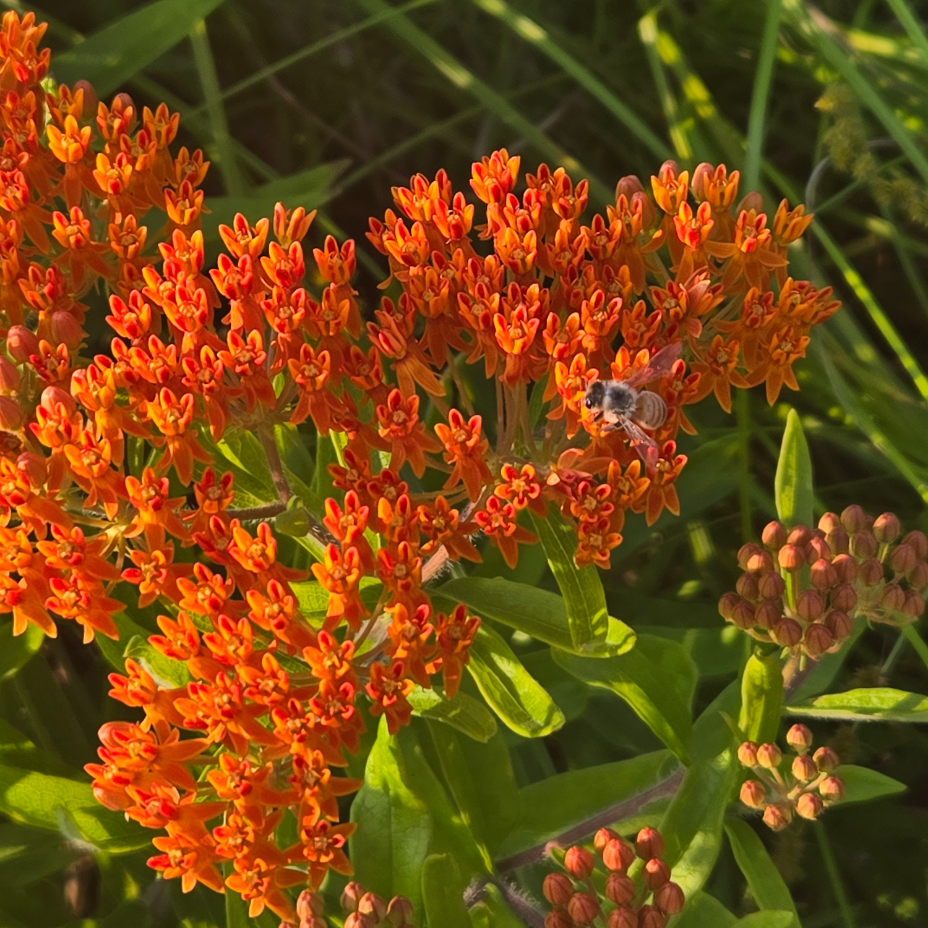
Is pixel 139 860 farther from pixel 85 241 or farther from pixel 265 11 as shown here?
pixel 265 11

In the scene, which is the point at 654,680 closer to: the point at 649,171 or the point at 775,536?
the point at 775,536

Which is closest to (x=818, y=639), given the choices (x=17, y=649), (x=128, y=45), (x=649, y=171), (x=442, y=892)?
(x=442, y=892)

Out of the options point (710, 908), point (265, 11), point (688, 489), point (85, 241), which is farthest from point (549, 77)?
point (710, 908)

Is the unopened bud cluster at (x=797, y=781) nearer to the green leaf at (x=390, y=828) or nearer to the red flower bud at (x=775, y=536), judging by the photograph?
the red flower bud at (x=775, y=536)

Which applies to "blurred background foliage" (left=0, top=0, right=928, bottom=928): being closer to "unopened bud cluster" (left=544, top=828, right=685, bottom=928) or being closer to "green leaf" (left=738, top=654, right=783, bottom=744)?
"green leaf" (left=738, top=654, right=783, bottom=744)

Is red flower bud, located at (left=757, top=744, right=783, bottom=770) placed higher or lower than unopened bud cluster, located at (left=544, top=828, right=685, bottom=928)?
higher

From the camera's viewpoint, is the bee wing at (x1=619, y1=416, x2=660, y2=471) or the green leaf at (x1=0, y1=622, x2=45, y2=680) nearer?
the bee wing at (x1=619, y1=416, x2=660, y2=471)

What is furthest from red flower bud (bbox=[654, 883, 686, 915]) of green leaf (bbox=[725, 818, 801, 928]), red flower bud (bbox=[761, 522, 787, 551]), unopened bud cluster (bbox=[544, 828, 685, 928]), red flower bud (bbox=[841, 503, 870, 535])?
red flower bud (bbox=[841, 503, 870, 535])
